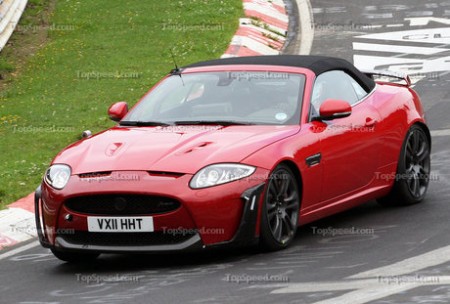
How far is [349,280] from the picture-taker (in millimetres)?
8195

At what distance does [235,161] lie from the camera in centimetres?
915

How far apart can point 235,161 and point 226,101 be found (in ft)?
4.01

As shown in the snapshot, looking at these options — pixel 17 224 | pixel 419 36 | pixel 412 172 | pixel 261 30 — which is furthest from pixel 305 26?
pixel 17 224

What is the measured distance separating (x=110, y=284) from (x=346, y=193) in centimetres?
255

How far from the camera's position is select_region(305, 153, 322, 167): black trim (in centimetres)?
975

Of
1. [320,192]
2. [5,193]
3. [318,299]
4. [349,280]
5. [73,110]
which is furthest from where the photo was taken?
[73,110]

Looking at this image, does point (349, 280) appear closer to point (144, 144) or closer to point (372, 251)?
point (372, 251)

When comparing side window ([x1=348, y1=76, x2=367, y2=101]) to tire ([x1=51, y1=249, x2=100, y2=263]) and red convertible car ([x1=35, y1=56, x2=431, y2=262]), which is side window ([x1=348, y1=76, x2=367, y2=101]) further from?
tire ([x1=51, y1=249, x2=100, y2=263])

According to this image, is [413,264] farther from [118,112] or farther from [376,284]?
[118,112]

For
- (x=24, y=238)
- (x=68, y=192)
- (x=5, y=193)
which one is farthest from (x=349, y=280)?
(x=5, y=193)

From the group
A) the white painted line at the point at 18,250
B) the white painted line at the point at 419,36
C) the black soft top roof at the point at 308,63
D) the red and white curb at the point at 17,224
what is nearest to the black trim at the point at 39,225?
the white painted line at the point at 18,250

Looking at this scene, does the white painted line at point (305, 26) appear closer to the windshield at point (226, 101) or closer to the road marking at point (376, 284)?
the windshield at point (226, 101)

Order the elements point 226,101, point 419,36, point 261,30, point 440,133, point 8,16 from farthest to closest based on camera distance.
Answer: point 8,16 < point 419,36 < point 261,30 < point 440,133 < point 226,101

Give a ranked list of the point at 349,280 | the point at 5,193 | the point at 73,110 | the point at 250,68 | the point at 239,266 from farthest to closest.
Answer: the point at 73,110 → the point at 5,193 → the point at 250,68 → the point at 239,266 → the point at 349,280
